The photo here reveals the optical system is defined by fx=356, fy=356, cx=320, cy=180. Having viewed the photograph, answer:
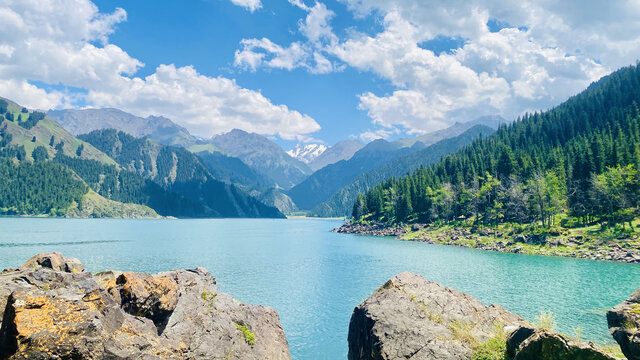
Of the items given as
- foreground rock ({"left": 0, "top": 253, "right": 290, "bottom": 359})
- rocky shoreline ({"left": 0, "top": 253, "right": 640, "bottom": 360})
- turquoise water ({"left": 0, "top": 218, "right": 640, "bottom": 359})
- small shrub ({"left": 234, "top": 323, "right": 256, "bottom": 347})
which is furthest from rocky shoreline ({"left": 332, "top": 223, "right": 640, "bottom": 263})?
foreground rock ({"left": 0, "top": 253, "right": 290, "bottom": 359})

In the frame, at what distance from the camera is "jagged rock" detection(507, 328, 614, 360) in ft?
39.4

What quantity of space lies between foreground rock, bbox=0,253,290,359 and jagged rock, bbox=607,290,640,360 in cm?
1823

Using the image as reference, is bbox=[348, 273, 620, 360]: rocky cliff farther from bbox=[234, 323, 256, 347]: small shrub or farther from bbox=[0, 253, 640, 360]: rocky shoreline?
bbox=[234, 323, 256, 347]: small shrub

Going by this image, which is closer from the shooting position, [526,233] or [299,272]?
[299,272]

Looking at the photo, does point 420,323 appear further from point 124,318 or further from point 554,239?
point 554,239

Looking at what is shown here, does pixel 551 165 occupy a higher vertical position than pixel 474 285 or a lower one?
higher

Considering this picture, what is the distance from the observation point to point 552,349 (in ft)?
42.0

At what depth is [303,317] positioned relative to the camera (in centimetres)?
4034

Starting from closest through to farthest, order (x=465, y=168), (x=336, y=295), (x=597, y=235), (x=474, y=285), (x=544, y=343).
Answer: (x=544, y=343) < (x=336, y=295) < (x=474, y=285) < (x=597, y=235) < (x=465, y=168)

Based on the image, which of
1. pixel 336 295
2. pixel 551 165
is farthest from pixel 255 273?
pixel 551 165

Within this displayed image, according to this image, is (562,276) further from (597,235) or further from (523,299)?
(597,235)

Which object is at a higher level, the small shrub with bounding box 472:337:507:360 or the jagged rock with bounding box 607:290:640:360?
the jagged rock with bounding box 607:290:640:360

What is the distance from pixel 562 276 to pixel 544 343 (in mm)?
61431

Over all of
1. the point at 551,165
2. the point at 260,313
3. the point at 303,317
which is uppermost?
the point at 551,165
